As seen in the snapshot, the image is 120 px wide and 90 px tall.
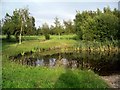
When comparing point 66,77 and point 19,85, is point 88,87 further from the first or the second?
point 19,85

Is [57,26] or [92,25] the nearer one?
[92,25]

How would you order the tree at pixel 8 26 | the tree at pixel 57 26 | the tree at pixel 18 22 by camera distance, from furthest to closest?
the tree at pixel 57 26 → the tree at pixel 8 26 → the tree at pixel 18 22

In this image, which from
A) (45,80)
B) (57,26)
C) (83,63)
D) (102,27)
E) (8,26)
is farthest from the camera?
(57,26)

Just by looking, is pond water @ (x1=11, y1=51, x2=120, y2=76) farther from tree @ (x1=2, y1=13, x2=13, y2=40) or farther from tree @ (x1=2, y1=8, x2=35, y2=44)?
tree @ (x1=2, y1=13, x2=13, y2=40)

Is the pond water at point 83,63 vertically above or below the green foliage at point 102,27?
below

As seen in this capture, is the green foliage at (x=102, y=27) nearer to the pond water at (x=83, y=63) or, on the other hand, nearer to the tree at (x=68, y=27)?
the pond water at (x=83, y=63)

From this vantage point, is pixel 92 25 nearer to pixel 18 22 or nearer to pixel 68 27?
pixel 18 22

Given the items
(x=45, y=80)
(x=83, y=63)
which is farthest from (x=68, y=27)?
(x=45, y=80)

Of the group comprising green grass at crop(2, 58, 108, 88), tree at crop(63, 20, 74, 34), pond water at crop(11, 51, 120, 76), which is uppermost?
tree at crop(63, 20, 74, 34)

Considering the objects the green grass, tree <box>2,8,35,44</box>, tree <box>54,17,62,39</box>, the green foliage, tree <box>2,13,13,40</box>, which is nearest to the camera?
the green grass

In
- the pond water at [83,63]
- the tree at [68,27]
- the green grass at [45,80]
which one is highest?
the tree at [68,27]

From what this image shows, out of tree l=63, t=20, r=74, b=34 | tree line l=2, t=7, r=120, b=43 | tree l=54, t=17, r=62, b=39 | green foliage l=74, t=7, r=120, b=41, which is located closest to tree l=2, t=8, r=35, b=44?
tree line l=2, t=7, r=120, b=43

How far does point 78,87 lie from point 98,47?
152ft

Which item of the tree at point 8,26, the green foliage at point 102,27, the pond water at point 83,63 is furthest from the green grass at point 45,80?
the tree at point 8,26
